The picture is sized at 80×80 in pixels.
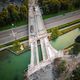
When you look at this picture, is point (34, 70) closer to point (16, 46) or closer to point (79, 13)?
point (16, 46)

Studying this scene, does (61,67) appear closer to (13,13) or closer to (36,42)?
(36,42)

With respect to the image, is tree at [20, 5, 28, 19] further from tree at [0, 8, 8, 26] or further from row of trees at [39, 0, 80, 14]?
row of trees at [39, 0, 80, 14]

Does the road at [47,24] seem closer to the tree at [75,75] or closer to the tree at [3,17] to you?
the tree at [3,17]

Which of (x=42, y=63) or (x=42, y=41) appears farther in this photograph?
(x=42, y=41)

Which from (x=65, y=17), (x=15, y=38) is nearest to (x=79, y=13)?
(x=65, y=17)

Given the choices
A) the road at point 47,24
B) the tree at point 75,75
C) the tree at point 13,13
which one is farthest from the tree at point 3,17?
the tree at point 75,75

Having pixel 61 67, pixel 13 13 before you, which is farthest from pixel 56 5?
pixel 61 67
